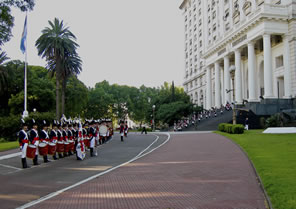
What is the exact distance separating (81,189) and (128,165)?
433cm

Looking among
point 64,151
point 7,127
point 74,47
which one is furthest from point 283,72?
point 7,127

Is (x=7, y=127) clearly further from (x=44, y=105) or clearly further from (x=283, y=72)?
(x=283, y=72)

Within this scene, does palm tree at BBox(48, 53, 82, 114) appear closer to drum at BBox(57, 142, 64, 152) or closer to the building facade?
the building facade

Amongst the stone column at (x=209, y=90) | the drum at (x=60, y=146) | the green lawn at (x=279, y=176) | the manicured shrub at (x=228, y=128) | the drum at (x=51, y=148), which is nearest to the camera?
the green lawn at (x=279, y=176)

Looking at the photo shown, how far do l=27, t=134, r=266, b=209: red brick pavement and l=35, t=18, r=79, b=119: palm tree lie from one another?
27.9m

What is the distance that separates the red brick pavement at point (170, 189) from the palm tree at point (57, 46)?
2786 cm

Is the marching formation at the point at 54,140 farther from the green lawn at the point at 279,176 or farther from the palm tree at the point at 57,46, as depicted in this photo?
the palm tree at the point at 57,46

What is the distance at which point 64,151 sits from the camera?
15.8 meters

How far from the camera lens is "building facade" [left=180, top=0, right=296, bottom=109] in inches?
1438

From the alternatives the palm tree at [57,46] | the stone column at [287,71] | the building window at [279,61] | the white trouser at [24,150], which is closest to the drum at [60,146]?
the white trouser at [24,150]

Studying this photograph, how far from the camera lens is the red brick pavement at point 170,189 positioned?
6520 mm

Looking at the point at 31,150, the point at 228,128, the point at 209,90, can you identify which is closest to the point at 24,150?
the point at 31,150

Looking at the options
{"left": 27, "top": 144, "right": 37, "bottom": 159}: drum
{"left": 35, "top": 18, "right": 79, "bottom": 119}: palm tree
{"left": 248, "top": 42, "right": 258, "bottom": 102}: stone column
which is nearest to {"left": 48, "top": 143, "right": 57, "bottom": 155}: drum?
{"left": 27, "top": 144, "right": 37, "bottom": 159}: drum

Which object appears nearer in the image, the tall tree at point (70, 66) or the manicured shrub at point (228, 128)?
the manicured shrub at point (228, 128)
